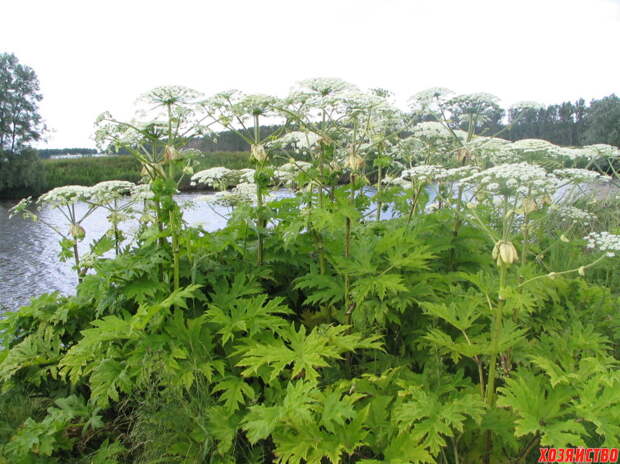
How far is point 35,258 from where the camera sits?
27.4 ft

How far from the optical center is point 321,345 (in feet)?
7.97

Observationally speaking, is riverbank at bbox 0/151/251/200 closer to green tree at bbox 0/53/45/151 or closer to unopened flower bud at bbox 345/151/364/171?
green tree at bbox 0/53/45/151

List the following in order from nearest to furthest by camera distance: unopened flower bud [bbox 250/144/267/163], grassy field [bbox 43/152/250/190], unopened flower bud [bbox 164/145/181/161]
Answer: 1. unopened flower bud [bbox 164/145/181/161]
2. unopened flower bud [bbox 250/144/267/163]
3. grassy field [bbox 43/152/250/190]

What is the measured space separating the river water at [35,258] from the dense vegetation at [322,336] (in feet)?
4.51

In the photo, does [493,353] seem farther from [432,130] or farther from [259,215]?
[432,130]

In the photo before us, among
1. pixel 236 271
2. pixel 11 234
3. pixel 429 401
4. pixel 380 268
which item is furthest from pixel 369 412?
pixel 11 234

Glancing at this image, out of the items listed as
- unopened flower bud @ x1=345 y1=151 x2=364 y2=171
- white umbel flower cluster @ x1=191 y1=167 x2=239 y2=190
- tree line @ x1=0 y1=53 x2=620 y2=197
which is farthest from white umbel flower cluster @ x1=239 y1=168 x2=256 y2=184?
tree line @ x1=0 y1=53 x2=620 y2=197

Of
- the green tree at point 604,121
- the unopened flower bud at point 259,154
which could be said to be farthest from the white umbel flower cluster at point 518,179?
the green tree at point 604,121

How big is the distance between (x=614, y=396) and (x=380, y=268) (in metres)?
1.57

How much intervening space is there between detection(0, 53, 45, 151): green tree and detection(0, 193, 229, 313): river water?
19.7 meters

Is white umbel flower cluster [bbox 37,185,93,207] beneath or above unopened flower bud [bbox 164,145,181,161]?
beneath

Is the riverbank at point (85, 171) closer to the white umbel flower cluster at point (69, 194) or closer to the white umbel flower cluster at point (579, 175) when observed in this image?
the white umbel flower cluster at point (69, 194)

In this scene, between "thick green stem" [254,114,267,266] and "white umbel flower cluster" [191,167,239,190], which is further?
"white umbel flower cluster" [191,167,239,190]

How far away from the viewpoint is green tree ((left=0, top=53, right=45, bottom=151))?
26828mm
